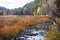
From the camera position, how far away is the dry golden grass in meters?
4.52

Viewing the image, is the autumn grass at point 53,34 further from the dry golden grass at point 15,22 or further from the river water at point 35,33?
the dry golden grass at point 15,22

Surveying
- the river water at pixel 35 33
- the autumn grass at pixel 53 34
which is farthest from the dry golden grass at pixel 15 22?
the autumn grass at pixel 53 34

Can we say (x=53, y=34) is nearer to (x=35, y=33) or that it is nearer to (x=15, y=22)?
(x=35, y=33)

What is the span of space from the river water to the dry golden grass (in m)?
0.10

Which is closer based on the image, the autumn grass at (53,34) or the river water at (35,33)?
the autumn grass at (53,34)

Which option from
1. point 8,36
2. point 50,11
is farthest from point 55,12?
point 8,36

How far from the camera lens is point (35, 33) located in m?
4.57

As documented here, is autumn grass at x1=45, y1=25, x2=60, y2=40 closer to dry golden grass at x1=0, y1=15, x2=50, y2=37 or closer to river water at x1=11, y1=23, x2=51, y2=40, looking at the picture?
river water at x1=11, y1=23, x2=51, y2=40

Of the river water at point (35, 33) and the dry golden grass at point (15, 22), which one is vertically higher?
the dry golden grass at point (15, 22)

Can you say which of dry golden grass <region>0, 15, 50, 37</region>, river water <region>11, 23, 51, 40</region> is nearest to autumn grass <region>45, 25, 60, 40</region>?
river water <region>11, 23, 51, 40</region>

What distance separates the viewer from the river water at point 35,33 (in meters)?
4.50

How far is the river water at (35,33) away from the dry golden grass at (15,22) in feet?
0.34

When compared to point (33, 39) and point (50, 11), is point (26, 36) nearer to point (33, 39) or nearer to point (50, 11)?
point (33, 39)

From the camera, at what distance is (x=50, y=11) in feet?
14.9
